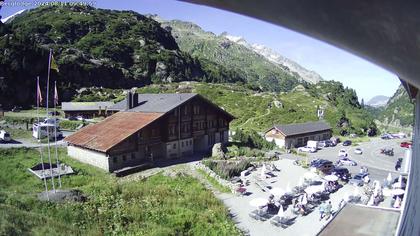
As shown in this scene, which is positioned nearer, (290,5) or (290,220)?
(290,5)

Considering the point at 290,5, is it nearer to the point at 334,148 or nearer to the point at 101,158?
the point at 101,158

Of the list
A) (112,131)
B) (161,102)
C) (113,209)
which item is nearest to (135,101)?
(161,102)

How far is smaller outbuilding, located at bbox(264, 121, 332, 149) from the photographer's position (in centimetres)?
5425

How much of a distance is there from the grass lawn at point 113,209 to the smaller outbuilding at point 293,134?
28078 mm

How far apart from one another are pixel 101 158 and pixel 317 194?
17.3m

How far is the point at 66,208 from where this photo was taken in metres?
19.4

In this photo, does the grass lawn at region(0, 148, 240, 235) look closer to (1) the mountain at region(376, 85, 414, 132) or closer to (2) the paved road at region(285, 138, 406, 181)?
(2) the paved road at region(285, 138, 406, 181)

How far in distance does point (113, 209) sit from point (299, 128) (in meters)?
42.1

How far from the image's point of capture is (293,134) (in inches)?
2153

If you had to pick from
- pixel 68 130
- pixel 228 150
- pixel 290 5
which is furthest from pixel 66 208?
pixel 68 130

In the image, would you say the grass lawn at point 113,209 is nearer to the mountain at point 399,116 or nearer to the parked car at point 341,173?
the parked car at point 341,173

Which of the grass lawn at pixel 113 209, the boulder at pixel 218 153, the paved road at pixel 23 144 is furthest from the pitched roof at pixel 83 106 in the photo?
the grass lawn at pixel 113 209

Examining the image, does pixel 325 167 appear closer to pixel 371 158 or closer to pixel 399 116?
pixel 371 158

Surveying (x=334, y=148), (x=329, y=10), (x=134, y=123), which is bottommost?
(x=334, y=148)
